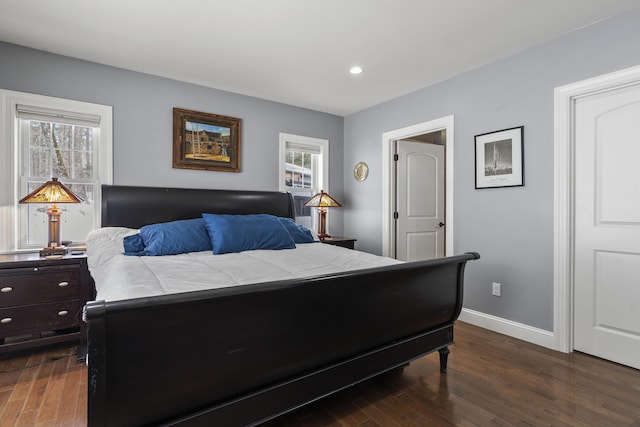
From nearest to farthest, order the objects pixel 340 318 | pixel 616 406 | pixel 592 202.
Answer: pixel 340 318, pixel 616 406, pixel 592 202

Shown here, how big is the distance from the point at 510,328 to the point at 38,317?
385 centimetres

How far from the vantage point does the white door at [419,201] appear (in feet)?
13.6

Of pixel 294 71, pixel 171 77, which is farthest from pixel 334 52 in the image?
pixel 171 77

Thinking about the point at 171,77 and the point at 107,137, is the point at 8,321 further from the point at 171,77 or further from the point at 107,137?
the point at 171,77

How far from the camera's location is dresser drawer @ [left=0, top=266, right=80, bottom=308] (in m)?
2.30

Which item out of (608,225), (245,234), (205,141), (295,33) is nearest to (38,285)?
(245,234)

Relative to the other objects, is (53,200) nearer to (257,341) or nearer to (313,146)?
(257,341)

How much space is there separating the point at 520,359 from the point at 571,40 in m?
2.49

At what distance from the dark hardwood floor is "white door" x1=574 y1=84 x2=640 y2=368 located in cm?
22

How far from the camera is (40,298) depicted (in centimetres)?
241

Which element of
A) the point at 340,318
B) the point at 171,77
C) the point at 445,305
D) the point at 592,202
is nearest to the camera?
the point at 340,318

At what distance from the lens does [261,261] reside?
90.3 inches

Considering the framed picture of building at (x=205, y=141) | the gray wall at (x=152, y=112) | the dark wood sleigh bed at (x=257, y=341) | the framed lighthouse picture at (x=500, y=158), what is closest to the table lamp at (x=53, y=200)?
the gray wall at (x=152, y=112)

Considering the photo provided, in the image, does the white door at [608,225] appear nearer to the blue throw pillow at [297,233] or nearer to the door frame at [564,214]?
the door frame at [564,214]
